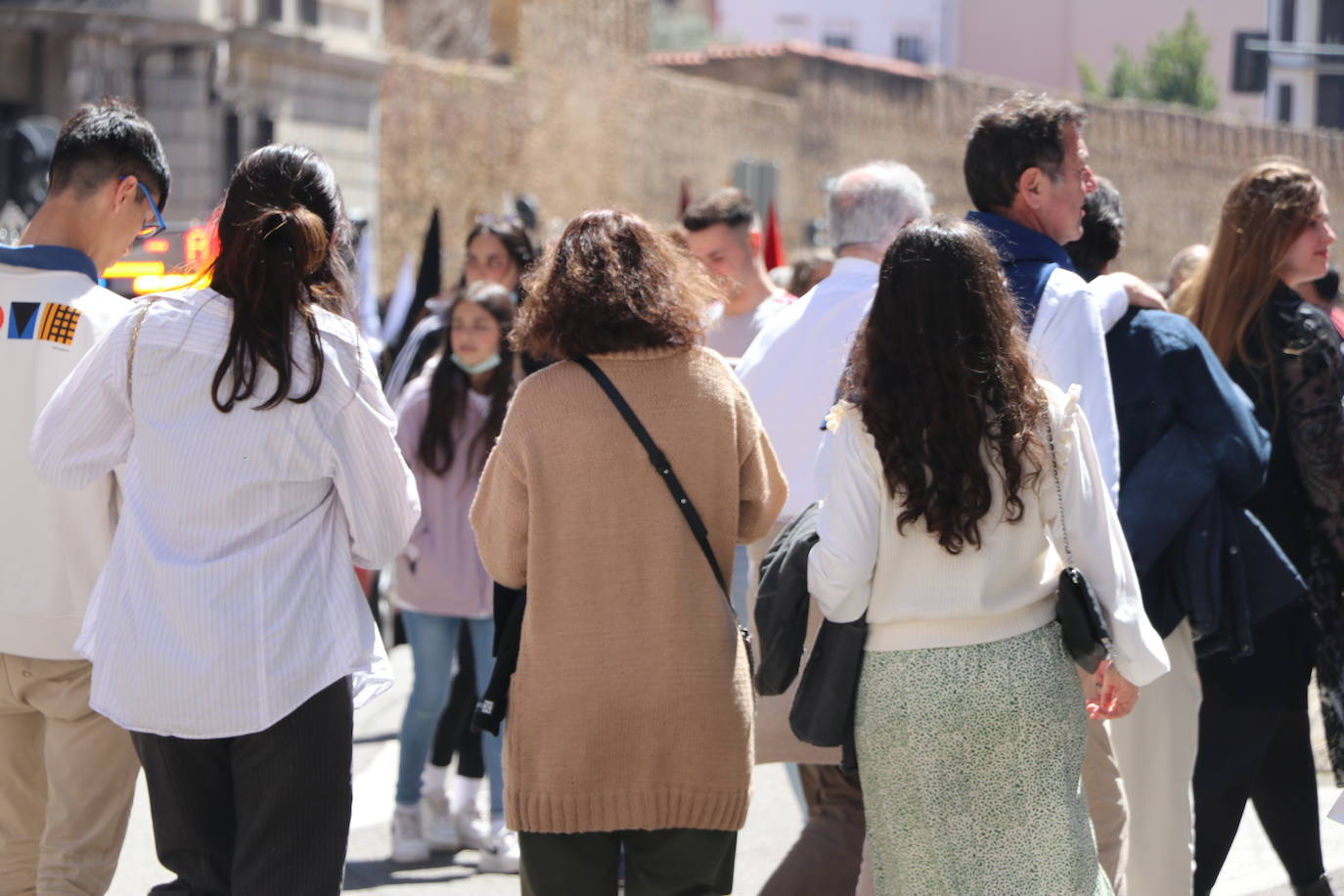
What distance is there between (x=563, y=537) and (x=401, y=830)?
2.68 meters

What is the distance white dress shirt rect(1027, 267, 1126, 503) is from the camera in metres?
3.98

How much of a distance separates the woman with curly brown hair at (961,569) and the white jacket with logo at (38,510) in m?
1.65

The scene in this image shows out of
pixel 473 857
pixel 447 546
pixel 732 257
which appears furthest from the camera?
pixel 732 257

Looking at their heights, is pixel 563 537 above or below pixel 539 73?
below

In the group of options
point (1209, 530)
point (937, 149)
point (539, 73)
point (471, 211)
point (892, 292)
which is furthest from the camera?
point (937, 149)

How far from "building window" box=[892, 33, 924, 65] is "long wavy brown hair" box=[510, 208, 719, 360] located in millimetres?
52997

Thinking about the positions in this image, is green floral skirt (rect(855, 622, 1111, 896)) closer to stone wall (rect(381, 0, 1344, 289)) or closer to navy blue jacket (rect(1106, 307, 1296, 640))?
navy blue jacket (rect(1106, 307, 1296, 640))

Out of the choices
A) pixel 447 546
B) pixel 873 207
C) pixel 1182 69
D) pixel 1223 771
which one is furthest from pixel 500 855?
pixel 1182 69

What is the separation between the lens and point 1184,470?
169 inches

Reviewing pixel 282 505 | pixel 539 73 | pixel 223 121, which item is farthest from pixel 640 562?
pixel 539 73

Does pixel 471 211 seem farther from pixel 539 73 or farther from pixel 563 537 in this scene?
pixel 539 73

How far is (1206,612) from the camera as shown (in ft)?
14.1

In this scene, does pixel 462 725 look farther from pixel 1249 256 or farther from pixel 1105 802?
pixel 1249 256

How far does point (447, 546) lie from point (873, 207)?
188cm
